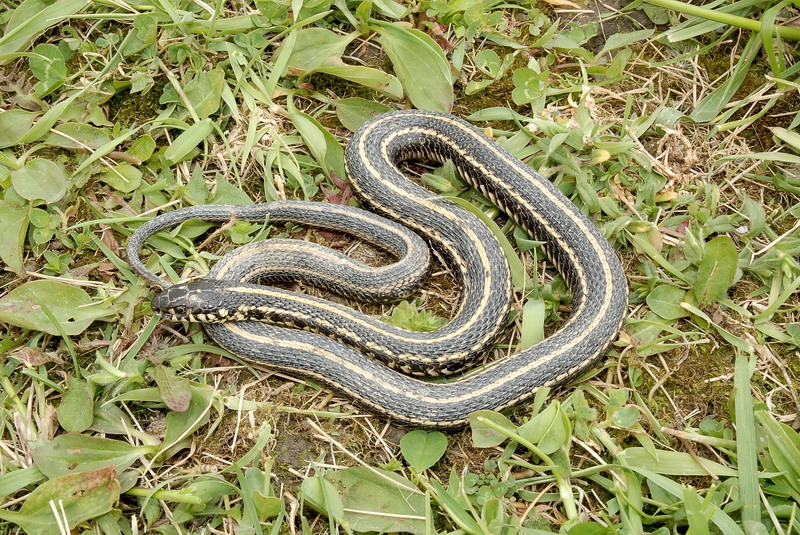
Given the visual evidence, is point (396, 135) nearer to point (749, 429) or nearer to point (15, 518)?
point (749, 429)

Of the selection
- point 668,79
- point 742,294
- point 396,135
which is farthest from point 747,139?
point 396,135

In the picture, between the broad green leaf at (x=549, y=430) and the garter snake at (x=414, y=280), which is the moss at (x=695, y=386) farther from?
the broad green leaf at (x=549, y=430)

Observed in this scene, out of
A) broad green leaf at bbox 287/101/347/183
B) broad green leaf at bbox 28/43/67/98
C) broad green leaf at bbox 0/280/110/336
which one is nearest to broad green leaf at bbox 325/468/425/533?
broad green leaf at bbox 0/280/110/336

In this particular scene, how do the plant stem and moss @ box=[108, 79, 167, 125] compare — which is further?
moss @ box=[108, 79, 167, 125]

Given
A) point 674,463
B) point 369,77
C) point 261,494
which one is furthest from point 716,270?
point 261,494

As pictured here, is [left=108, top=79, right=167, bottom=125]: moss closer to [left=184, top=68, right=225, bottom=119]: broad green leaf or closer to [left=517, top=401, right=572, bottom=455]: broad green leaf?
[left=184, top=68, right=225, bottom=119]: broad green leaf

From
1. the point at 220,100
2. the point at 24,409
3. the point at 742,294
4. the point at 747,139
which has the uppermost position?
the point at 220,100
